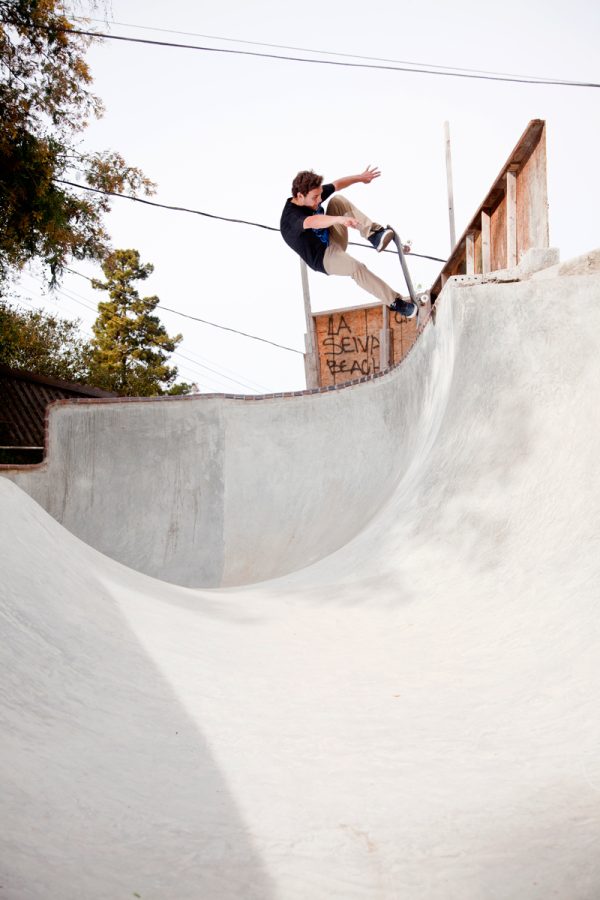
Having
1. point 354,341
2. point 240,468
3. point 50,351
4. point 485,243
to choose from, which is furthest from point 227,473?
point 50,351

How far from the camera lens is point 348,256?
20.5ft

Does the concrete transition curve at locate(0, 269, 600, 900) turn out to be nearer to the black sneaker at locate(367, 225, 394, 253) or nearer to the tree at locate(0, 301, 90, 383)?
the black sneaker at locate(367, 225, 394, 253)

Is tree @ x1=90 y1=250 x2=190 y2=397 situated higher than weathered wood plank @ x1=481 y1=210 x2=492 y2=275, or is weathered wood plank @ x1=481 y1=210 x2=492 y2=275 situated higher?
tree @ x1=90 y1=250 x2=190 y2=397

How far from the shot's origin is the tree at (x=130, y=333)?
122 feet

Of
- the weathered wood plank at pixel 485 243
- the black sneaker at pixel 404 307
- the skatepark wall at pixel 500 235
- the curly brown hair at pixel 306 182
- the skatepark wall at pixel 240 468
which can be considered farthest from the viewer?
the skatepark wall at pixel 240 468

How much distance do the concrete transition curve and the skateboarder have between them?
78cm

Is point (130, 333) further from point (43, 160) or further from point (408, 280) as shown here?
point (408, 280)

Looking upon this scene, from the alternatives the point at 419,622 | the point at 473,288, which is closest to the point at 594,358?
the point at 473,288

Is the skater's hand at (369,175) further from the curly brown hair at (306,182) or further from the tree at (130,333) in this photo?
the tree at (130,333)

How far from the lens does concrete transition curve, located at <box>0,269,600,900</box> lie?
1.71m

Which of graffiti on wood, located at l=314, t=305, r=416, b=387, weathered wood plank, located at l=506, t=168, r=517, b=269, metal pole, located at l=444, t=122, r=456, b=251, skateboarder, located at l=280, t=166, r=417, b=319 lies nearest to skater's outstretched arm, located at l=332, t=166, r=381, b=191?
skateboarder, located at l=280, t=166, r=417, b=319

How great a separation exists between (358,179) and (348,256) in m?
0.66

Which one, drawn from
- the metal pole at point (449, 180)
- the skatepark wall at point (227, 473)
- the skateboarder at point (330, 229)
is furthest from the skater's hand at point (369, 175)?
the metal pole at point (449, 180)

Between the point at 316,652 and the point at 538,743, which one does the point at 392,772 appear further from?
the point at 316,652
